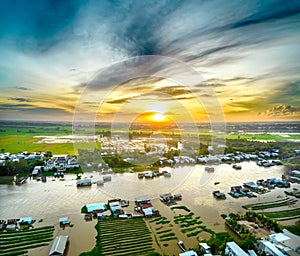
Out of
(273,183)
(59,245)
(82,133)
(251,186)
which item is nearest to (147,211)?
(59,245)

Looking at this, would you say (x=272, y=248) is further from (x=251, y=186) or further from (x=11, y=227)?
(x=11, y=227)

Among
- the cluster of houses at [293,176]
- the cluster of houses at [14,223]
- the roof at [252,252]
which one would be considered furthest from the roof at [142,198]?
the cluster of houses at [293,176]

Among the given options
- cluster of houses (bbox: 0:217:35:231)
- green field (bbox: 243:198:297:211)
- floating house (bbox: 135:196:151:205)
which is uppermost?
green field (bbox: 243:198:297:211)

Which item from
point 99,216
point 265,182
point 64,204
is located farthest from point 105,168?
point 265,182

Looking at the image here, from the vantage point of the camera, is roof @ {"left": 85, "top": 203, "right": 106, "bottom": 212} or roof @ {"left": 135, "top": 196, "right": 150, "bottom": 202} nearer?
roof @ {"left": 85, "top": 203, "right": 106, "bottom": 212}

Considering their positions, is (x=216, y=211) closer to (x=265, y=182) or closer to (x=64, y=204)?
(x=265, y=182)

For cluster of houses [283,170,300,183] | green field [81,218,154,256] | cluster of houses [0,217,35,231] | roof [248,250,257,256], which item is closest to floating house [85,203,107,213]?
green field [81,218,154,256]

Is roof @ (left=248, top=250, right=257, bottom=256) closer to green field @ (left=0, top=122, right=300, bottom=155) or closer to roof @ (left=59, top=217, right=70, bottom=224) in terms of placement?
roof @ (left=59, top=217, right=70, bottom=224)
